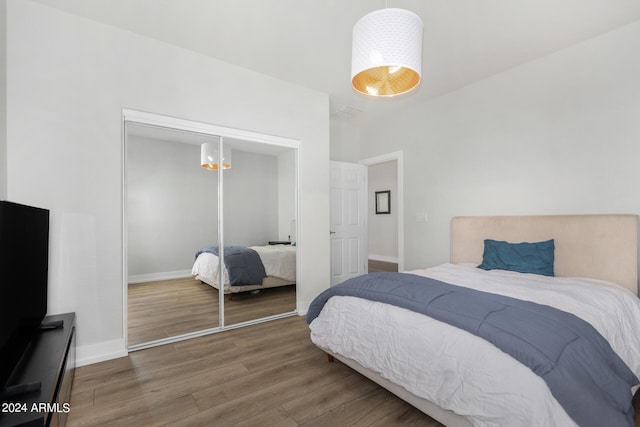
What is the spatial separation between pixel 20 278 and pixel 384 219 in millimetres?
6790

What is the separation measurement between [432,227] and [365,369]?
2516 millimetres

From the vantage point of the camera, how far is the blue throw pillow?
2.79m

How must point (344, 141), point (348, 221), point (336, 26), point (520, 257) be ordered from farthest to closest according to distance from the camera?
1. point (344, 141)
2. point (348, 221)
3. point (520, 257)
4. point (336, 26)

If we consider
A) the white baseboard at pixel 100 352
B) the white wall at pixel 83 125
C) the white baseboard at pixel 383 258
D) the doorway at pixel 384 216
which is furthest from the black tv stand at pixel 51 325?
the white baseboard at pixel 383 258

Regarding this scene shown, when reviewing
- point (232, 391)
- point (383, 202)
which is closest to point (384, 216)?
point (383, 202)

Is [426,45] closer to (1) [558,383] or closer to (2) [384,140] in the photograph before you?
(2) [384,140]

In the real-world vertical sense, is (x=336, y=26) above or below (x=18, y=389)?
above

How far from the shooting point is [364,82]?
6.68ft

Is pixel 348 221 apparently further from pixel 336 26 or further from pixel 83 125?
pixel 83 125

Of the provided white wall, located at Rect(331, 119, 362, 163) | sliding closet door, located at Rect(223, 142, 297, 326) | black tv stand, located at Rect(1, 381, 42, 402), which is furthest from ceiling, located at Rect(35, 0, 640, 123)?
black tv stand, located at Rect(1, 381, 42, 402)

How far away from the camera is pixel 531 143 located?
10.4 ft

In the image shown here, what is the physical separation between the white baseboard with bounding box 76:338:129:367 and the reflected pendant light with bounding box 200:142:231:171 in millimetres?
1777

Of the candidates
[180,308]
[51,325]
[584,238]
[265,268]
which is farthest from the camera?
Result: [265,268]

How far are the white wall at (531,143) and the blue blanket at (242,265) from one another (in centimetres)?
218
